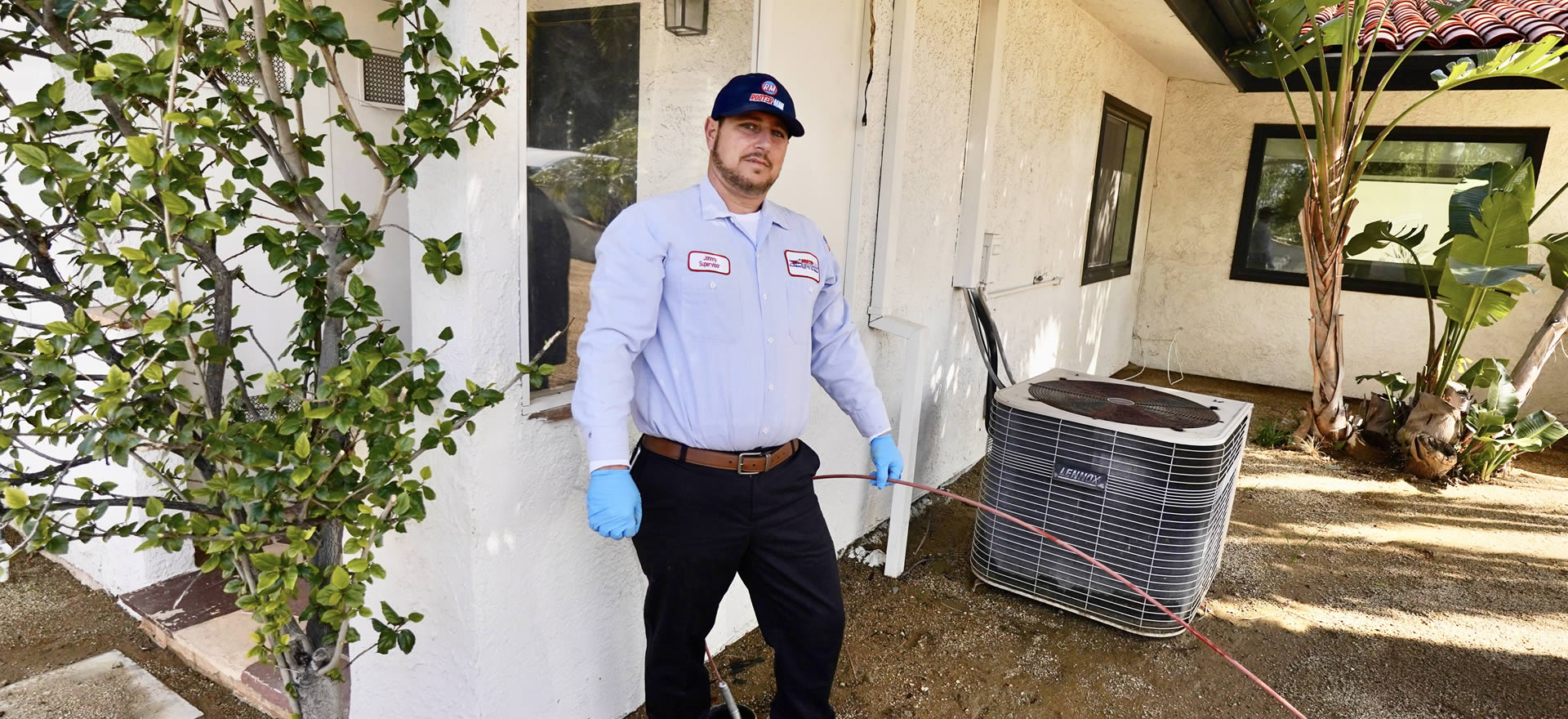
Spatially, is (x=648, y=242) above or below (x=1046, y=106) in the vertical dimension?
below

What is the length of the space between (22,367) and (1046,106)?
5.35 meters

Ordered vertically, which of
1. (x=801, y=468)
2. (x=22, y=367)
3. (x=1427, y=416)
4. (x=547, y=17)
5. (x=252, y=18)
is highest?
(x=547, y=17)

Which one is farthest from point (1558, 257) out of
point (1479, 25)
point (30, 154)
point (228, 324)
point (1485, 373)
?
point (30, 154)

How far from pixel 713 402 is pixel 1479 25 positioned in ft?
25.1

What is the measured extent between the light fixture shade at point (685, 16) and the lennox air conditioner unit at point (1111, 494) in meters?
1.91

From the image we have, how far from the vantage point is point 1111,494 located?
3.52 meters

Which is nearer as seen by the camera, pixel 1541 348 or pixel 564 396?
pixel 564 396

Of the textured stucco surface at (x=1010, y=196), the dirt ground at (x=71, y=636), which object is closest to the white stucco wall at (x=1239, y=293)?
the textured stucco surface at (x=1010, y=196)

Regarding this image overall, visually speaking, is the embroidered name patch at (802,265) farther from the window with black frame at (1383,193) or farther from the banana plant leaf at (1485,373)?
the window with black frame at (1383,193)

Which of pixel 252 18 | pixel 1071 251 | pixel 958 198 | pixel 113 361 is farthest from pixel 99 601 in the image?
pixel 1071 251

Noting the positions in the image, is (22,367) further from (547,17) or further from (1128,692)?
(1128,692)

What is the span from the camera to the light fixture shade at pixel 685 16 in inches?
113

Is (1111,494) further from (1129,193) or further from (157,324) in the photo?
(1129,193)

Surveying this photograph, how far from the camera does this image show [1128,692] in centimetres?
327
